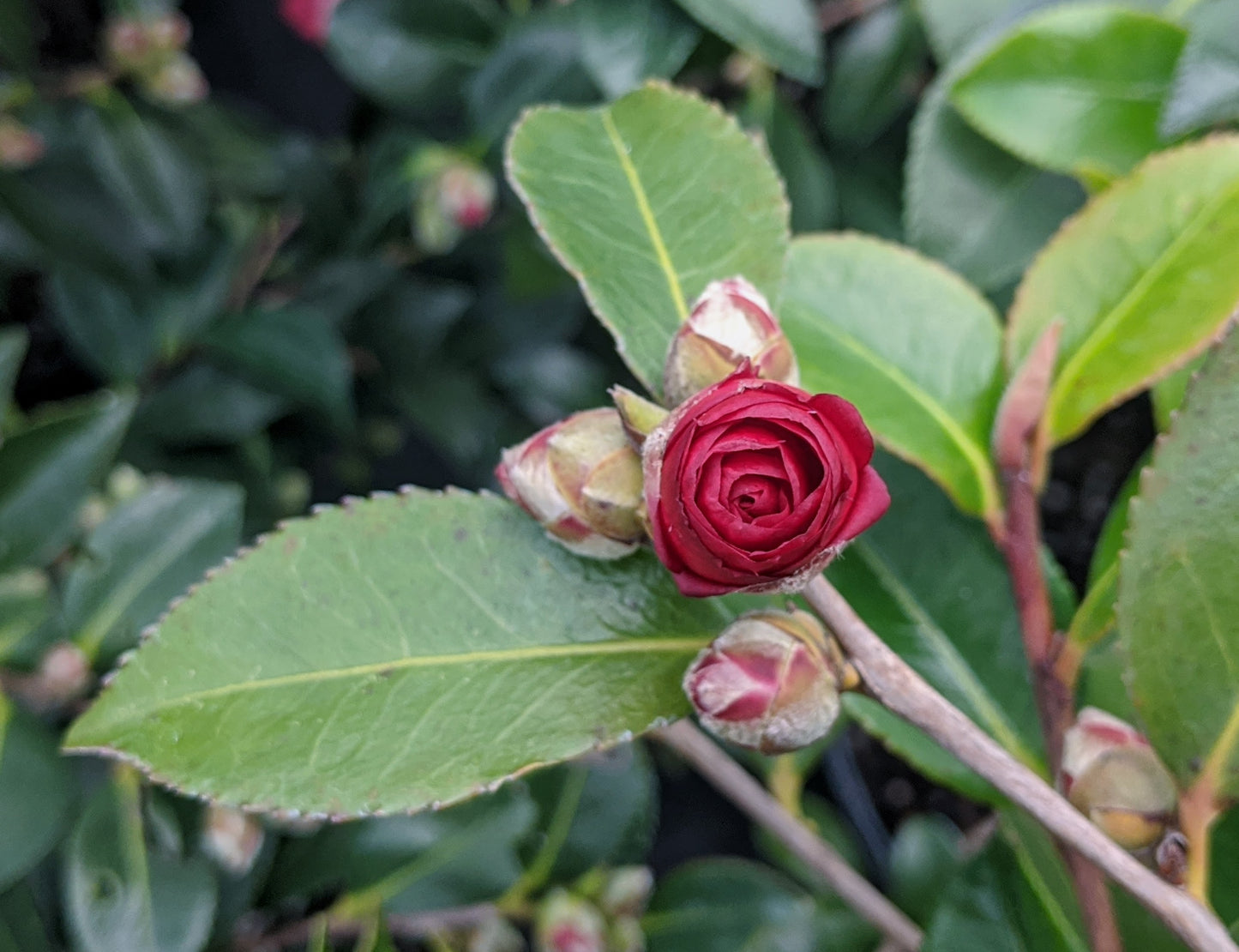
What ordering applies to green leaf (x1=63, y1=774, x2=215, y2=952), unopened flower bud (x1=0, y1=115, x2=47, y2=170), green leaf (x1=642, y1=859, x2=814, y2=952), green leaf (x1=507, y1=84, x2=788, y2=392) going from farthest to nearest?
1. unopened flower bud (x1=0, y1=115, x2=47, y2=170)
2. green leaf (x1=642, y1=859, x2=814, y2=952)
3. green leaf (x1=63, y1=774, x2=215, y2=952)
4. green leaf (x1=507, y1=84, x2=788, y2=392)

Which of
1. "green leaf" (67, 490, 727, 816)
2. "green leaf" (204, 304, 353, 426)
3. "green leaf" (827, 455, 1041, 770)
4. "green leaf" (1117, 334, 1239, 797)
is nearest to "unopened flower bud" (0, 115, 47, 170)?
"green leaf" (204, 304, 353, 426)

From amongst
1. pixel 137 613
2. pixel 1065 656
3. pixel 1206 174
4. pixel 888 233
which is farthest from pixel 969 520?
pixel 137 613

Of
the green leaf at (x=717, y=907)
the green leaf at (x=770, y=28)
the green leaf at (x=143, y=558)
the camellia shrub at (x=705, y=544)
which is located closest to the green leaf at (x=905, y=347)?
the camellia shrub at (x=705, y=544)

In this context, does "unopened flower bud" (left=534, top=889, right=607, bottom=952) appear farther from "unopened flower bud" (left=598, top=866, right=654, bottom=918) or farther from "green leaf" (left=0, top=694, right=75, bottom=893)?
"green leaf" (left=0, top=694, right=75, bottom=893)

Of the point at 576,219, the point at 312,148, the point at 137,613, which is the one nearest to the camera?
the point at 576,219

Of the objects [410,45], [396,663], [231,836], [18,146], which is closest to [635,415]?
[396,663]

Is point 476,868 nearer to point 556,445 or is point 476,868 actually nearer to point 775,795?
point 775,795

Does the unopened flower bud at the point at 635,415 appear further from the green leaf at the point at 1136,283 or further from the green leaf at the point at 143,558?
the green leaf at the point at 143,558
